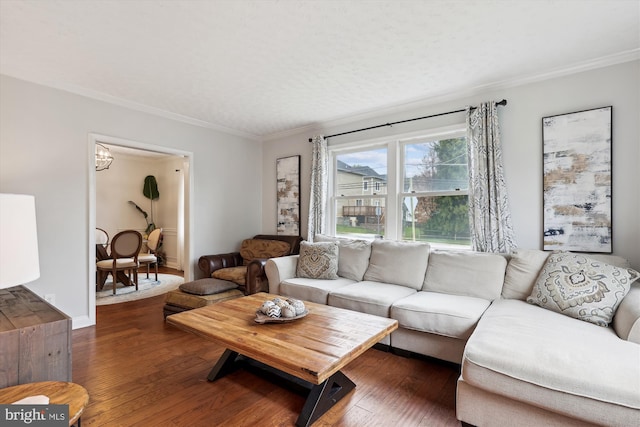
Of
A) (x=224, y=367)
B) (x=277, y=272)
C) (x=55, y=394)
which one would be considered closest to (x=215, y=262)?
(x=277, y=272)

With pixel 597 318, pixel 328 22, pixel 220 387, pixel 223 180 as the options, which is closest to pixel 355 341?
pixel 220 387

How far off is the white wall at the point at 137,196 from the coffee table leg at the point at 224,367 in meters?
4.98

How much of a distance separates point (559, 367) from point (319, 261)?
236cm

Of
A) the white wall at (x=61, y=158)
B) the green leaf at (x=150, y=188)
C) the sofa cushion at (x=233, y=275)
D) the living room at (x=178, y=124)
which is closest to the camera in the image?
the living room at (x=178, y=124)

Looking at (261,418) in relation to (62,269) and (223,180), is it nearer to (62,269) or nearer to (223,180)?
(62,269)

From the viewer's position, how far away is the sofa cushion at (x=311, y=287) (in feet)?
10.1

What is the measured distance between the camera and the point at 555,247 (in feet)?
9.22

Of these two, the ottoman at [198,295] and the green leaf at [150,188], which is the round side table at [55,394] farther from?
the green leaf at [150,188]

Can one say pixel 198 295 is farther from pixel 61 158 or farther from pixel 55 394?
pixel 55 394

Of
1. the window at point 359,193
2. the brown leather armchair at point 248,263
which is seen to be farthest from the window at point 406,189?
the brown leather armchair at point 248,263

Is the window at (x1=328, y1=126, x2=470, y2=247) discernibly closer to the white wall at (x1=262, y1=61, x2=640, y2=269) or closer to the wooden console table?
the white wall at (x1=262, y1=61, x2=640, y2=269)

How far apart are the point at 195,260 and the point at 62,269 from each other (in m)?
1.50


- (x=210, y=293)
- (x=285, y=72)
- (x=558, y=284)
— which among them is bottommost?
(x=210, y=293)

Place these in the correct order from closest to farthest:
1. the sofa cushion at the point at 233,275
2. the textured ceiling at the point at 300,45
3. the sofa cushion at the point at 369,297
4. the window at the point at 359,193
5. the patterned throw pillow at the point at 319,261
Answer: the textured ceiling at the point at 300,45 < the sofa cushion at the point at 369,297 < the patterned throw pillow at the point at 319,261 < the sofa cushion at the point at 233,275 < the window at the point at 359,193
